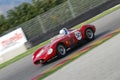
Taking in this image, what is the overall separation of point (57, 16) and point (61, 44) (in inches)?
423

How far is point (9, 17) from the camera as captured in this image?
102 ft

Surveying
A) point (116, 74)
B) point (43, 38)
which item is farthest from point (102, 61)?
point (43, 38)

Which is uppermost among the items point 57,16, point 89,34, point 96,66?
point 96,66

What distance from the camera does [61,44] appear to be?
558 inches

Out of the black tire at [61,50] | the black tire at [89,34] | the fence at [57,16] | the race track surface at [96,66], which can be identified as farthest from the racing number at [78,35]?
the fence at [57,16]

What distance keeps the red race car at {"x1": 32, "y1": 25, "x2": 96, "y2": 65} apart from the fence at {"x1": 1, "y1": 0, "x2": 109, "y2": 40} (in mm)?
8432

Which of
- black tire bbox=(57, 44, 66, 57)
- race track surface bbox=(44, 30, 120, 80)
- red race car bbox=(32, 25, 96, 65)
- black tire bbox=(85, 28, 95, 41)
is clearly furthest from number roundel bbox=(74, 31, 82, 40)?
race track surface bbox=(44, 30, 120, 80)

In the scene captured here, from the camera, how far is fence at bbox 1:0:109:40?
925 inches

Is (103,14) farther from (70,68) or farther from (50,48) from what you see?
(70,68)

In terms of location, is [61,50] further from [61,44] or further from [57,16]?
[57,16]

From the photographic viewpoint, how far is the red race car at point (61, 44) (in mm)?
13859

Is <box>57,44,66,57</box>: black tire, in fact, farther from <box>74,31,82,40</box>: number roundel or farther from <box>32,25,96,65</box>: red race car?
<box>74,31,82,40</box>: number roundel

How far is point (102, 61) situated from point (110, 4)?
14028 mm

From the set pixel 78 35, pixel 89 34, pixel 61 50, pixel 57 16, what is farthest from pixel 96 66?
pixel 57 16
